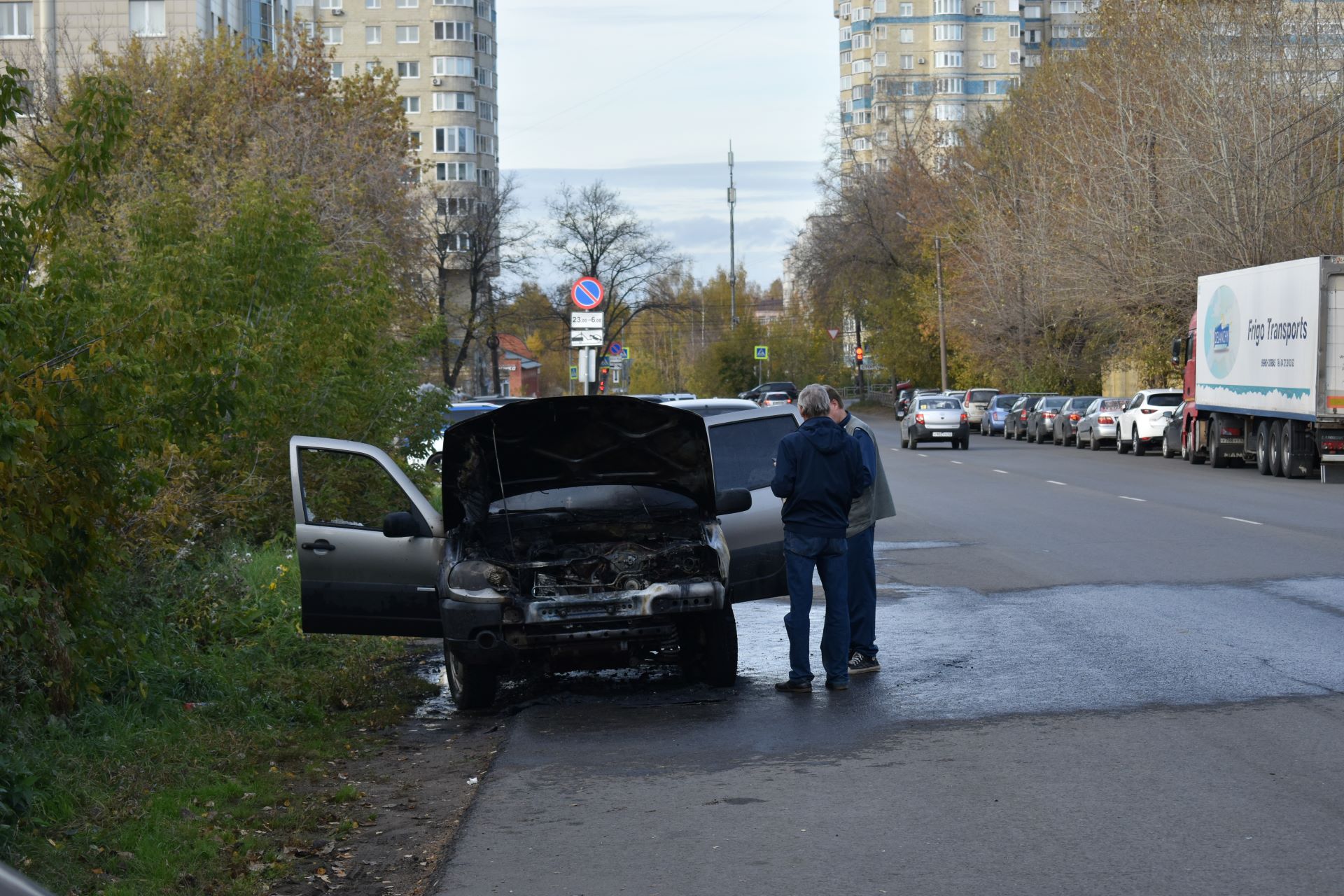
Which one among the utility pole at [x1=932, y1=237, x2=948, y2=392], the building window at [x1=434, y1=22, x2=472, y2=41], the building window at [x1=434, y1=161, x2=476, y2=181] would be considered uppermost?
the building window at [x1=434, y1=22, x2=472, y2=41]

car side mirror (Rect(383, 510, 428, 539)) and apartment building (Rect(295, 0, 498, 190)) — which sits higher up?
apartment building (Rect(295, 0, 498, 190))

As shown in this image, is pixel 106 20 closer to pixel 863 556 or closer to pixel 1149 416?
pixel 1149 416

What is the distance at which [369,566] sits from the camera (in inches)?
382

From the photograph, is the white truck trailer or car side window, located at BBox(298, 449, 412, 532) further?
the white truck trailer

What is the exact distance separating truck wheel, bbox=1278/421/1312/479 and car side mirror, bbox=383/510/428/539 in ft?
77.0

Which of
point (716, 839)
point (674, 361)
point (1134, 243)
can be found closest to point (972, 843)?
point (716, 839)

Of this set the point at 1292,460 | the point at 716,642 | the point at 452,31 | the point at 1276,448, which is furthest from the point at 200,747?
the point at 452,31

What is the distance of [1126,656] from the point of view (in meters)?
10.1

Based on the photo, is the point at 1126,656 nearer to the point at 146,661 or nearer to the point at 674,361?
the point at 146,661

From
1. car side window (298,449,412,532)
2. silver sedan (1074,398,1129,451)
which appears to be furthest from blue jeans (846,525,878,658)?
silver sedan (1074,398,1129,451)

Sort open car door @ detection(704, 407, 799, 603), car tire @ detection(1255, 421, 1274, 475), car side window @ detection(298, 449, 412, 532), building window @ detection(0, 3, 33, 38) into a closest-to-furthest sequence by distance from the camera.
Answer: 1. open car door @ detection(704, 407, 799, 603)
2. car side window @ detection(298, 449, 412, 532)
3. car tire @ detection(1255, 421, 1274, 475)
4. building window @ detection(0, 3, 33, 38)

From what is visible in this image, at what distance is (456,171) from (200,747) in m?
102

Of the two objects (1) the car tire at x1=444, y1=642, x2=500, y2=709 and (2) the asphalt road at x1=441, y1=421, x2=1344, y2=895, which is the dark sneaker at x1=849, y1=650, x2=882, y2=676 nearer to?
(2) the asphalt road at x1=441, y1=421, x2=1344, y2=895

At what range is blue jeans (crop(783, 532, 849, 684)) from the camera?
935 centimetres
